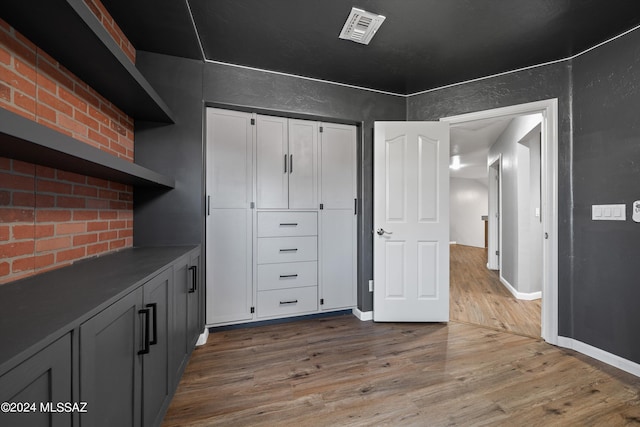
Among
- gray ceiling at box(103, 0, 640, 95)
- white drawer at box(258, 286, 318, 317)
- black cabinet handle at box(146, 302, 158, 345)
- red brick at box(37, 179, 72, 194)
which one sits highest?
gray ceiling at box(103, 0, 640, 95)

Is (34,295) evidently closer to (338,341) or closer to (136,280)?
(136,280)

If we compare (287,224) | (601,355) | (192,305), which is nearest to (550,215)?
(601,355)

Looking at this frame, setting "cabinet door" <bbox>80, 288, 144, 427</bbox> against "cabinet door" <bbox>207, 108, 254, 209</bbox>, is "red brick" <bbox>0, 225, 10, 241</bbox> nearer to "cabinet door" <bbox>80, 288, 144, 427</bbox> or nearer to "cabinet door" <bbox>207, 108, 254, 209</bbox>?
"cabinet door" <bbox>80, 288, 144, 427</bbox>

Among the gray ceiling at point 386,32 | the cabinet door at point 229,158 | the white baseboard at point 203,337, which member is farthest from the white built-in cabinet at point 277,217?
the gray ceiling at point 386,32

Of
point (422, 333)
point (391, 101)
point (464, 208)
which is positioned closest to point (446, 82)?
point (391, 101)

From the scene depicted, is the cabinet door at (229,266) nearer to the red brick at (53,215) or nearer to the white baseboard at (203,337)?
the white baseboard at (203,337)

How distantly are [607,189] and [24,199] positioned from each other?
11.4 feet

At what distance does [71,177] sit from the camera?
1.42 m

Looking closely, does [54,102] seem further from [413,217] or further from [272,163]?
[413,217]

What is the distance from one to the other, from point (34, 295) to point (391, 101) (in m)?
3.05

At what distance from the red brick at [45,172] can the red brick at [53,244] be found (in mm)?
288

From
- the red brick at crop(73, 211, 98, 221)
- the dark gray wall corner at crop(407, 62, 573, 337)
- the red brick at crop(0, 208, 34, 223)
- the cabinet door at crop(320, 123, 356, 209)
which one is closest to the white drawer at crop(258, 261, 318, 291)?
the cabinet door at crop(320, 123, 356, 209)

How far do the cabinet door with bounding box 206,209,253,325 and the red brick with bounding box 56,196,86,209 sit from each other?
39.2 inches

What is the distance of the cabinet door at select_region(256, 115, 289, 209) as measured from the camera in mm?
2604
